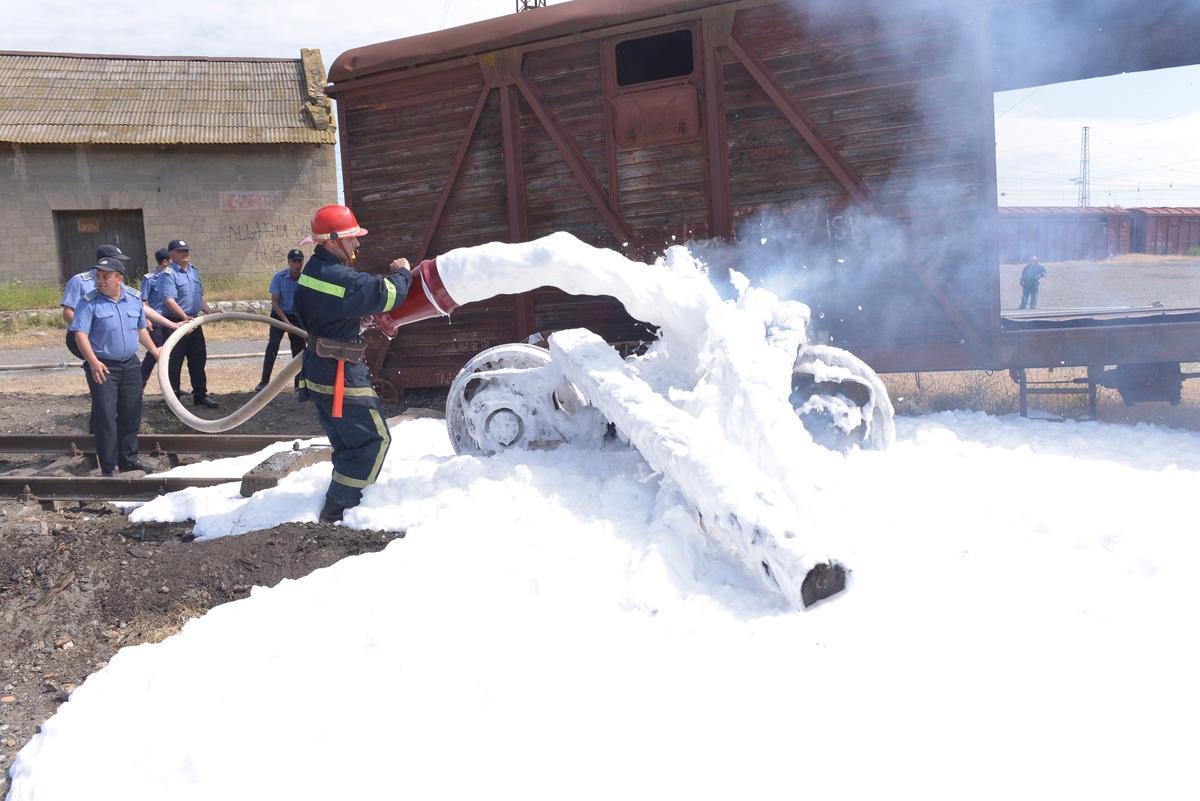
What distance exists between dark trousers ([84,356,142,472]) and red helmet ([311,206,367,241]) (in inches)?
124

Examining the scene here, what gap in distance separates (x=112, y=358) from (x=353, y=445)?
323 centimetres

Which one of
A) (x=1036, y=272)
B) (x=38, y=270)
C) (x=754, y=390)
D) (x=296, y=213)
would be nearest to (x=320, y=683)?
(x=754, y=390)

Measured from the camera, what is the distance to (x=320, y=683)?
3.00m

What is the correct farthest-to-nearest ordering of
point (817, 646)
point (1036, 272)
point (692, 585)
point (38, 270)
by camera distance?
point (38, 270) < point (1036, 272) < point (692, 585) < point (817, 646)

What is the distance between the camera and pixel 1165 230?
78.1ft

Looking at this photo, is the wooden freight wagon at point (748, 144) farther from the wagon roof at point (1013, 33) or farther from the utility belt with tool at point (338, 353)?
the utility belt with tool at point (338, 353)

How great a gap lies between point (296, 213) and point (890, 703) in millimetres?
20348

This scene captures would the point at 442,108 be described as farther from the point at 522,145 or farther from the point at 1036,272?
the point at 1036,272

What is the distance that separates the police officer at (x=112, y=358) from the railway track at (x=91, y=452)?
0.34m

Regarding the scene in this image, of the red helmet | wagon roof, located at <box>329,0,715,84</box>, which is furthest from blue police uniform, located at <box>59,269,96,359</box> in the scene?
wagon roof, located at <box>329,0,715,84</box>

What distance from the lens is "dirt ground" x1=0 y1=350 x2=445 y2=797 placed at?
12.0 ft

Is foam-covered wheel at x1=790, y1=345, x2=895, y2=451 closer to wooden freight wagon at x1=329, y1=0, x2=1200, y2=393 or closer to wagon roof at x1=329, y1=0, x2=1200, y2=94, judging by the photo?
wooden freight wagon at x1=329, y1=0, x2=1200, y2=393

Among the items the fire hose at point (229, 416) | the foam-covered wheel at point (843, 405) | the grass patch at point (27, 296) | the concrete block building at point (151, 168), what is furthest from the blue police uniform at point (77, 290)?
the grass patch at point (27, 296)

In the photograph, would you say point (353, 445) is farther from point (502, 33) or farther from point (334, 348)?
point (502, 33)
